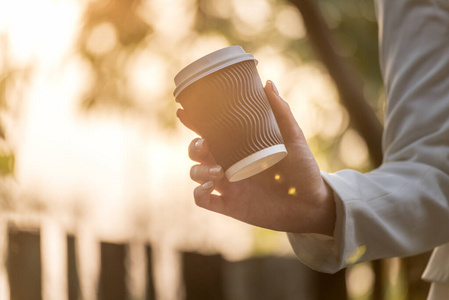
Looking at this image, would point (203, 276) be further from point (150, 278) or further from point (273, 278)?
point (273, 278)

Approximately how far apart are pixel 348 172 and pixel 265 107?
41 cm

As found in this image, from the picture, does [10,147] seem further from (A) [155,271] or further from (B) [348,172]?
(A) [155,271]

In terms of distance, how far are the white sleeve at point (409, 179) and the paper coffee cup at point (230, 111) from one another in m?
0.28

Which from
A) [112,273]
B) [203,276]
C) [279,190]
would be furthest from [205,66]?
[203,276]

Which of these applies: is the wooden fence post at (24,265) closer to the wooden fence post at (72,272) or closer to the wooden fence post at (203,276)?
the wooden fence post at (72,272)

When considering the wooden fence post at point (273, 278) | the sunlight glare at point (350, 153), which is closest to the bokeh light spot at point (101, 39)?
the sunlight glare at point (350, 153)

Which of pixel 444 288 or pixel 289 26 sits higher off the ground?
pixel 289 26

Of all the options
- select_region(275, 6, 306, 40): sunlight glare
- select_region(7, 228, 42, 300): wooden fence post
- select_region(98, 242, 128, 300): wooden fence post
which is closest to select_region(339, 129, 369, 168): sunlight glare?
select_region(275, 6, 306, 40): sunlight glare

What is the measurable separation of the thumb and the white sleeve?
17 cm

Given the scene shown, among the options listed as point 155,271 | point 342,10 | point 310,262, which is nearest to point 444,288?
point 310,262

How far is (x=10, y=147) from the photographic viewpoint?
2385 millimetres

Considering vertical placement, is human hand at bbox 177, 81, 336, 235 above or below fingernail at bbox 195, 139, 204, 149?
below

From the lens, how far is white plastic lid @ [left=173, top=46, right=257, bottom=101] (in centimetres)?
150

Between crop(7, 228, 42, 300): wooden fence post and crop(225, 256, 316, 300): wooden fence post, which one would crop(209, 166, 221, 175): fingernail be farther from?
crop(225, 256, 316, 300): wooden fence post
